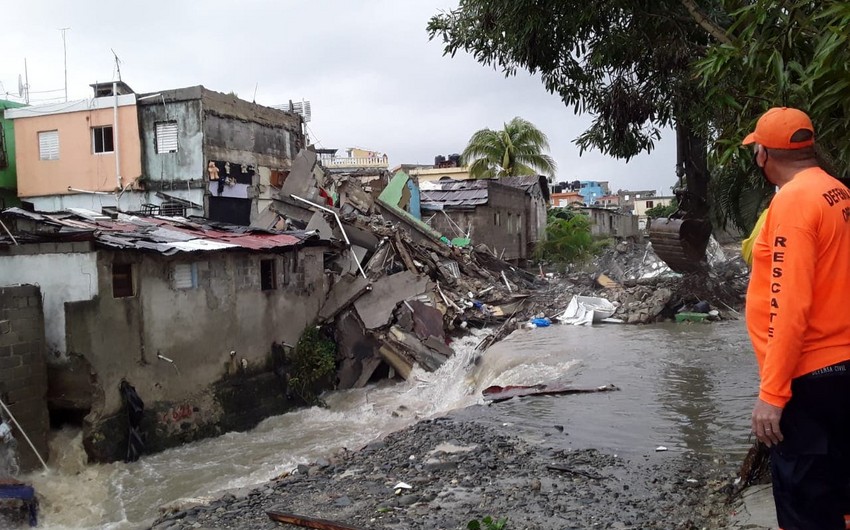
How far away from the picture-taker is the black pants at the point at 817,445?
2619 millimetres

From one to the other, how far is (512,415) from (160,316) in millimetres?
7005

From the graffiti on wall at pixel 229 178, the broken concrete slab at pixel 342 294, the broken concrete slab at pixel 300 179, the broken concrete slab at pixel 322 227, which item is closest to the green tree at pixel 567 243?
the broken concrete slab at pixel 300 179

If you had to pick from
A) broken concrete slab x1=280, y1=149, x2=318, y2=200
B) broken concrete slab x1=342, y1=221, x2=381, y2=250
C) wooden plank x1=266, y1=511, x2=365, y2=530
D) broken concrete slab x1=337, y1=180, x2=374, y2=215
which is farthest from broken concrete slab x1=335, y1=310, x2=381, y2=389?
wooden plank x1=266, y1=511, x2=365, y2=530

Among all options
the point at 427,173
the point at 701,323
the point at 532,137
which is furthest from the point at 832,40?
the point at 427,173

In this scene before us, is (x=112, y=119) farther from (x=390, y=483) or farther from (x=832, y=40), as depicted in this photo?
(x=832, y=40)

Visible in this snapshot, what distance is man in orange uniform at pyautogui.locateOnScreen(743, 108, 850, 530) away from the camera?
2586mm

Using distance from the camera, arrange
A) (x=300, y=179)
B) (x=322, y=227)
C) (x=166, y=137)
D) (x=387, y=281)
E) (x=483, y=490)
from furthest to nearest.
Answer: (x=300, y=179), (x=166, y=137), (x=322, y=227), (x=387, y=281), (x=483, y=490)

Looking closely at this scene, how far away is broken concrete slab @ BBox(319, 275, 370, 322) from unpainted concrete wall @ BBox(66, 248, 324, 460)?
2.28 ft

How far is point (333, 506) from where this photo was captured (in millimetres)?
5992

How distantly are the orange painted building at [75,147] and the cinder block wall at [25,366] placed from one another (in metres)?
10.1

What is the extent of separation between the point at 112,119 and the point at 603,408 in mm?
16951

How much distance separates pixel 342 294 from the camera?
16766 mm

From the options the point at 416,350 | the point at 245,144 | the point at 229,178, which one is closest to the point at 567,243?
the point at 245,144

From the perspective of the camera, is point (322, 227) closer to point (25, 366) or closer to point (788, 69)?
point (25, 366)
